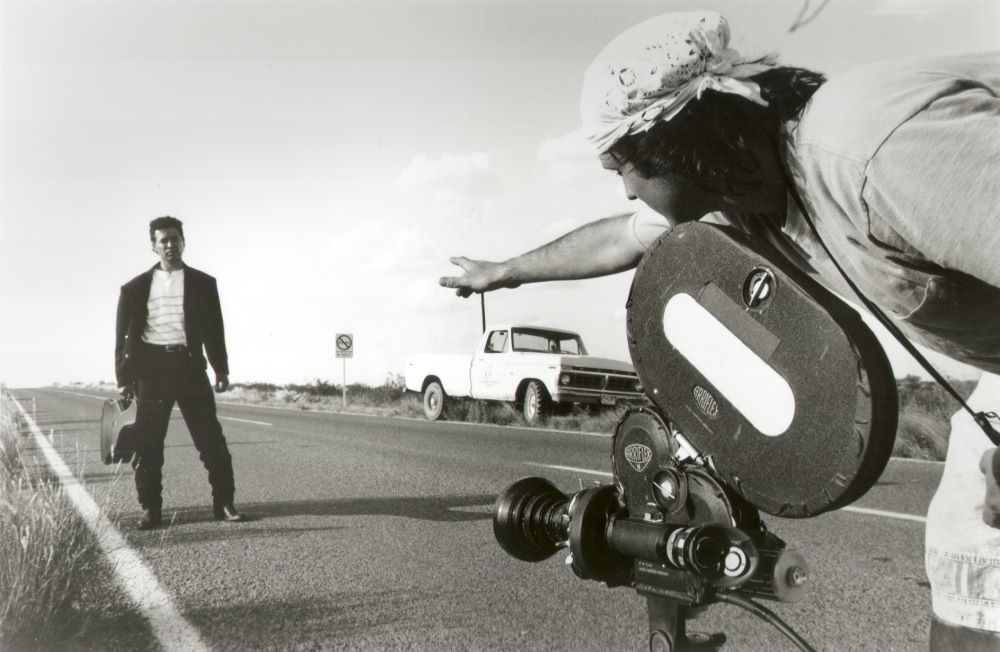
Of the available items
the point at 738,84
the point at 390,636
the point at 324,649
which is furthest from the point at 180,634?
the point at 738,84

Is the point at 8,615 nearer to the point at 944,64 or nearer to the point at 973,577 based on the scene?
the point at 973,577

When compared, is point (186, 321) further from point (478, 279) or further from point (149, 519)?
point (478, 279)

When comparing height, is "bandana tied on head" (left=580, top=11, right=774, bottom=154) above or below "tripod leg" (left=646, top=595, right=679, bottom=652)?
above

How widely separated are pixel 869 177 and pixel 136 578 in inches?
57.1

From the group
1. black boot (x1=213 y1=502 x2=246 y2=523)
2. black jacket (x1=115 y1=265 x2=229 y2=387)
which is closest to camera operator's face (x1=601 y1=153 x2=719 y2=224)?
black jacket (x1=115 y1=265 x2=229 y2=387)

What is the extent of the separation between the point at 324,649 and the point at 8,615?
531 millimetres

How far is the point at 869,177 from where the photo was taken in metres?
0.69

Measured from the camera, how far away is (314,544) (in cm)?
160

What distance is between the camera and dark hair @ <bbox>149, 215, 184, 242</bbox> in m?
1.53

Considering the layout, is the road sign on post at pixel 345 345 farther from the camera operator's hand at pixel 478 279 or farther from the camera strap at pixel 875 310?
the camera strap at pixel 875 310

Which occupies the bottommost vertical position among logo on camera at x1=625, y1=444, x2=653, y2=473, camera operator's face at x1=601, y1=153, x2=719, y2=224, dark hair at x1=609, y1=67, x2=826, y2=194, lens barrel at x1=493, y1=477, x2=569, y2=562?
lens barrel at x1=493, y1=477, x2=569, y2=562

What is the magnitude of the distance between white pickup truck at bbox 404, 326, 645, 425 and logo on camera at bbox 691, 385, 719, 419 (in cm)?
44

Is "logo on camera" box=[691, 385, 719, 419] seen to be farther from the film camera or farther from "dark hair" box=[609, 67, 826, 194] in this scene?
"dark hair" box=[609, 67, 826, 194]

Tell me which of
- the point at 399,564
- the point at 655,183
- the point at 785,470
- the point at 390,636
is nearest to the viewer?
the point at 785,470
